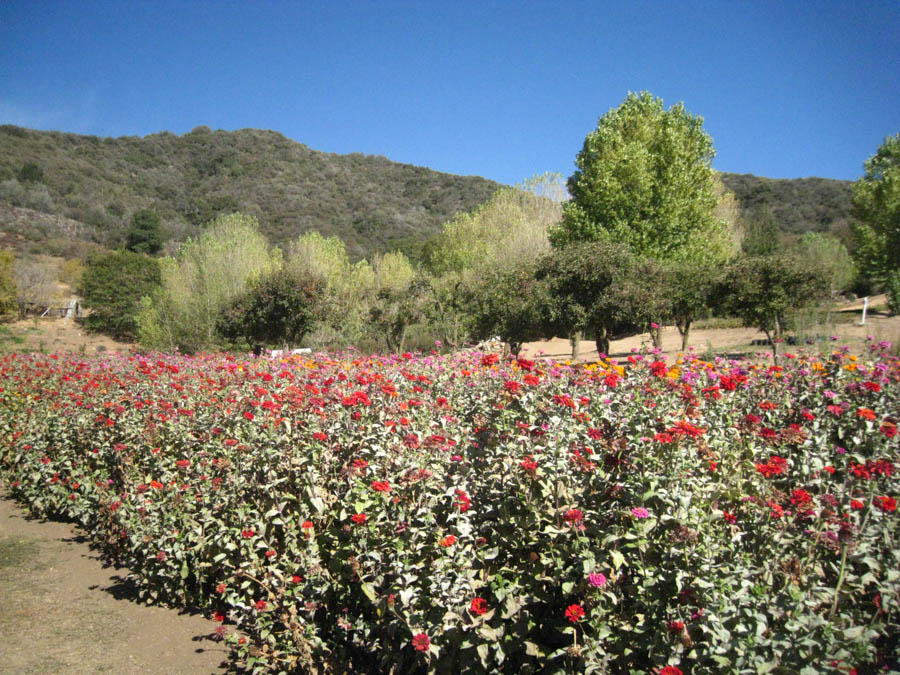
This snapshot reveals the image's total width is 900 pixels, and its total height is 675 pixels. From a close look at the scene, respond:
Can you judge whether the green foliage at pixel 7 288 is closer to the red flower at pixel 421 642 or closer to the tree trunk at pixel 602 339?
the tree trunk at pixel 602 339

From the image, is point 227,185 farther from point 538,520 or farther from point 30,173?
point 538,520

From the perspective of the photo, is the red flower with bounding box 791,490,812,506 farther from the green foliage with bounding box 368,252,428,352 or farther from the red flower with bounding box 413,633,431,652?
the green foliage with bounding box 368,252,428,352

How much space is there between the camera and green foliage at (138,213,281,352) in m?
28.3

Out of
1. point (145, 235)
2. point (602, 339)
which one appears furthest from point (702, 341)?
point (145, 235)

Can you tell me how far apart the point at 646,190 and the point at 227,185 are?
66.6 m

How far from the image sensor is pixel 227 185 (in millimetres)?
75250

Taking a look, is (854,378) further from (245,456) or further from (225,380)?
(225,380)

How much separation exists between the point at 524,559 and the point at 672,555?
26.7 inches

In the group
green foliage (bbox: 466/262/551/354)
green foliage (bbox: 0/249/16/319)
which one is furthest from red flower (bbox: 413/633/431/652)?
green foliage (bbox: 0/249/16/319)

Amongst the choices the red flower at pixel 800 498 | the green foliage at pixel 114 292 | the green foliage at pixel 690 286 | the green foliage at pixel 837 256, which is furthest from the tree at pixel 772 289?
the green foliage at pixel 114 292

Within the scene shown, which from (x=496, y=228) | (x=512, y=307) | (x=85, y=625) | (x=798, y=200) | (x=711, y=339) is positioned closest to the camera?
(x=85, y=625)

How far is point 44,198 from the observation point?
56.5 metres

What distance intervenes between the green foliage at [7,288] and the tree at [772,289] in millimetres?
40557

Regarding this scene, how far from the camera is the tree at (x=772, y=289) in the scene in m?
18.9
